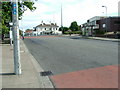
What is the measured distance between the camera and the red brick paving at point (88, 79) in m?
5.57

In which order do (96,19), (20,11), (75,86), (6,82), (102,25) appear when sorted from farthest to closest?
(96,19) → (102,25) → (20,11) → (6,82) → (75,86)

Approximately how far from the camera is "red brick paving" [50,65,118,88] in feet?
18.3

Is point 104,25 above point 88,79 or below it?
above

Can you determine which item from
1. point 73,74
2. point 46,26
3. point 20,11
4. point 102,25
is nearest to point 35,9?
point 20,11

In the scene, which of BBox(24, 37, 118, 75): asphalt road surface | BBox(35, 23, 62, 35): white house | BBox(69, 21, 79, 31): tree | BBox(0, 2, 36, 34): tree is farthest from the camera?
BBox(69, 21, 79, 31): tree

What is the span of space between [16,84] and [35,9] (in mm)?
20356

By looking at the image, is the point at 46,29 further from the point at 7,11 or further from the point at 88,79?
the point at 88,79

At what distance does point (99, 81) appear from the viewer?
5.97 meters

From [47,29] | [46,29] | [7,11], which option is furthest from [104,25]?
[46,29]

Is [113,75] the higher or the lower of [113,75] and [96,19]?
the lower

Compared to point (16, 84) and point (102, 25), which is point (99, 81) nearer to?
point (16, 84)

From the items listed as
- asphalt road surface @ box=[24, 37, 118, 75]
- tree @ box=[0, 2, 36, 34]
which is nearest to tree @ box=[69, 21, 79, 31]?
tree @ box=[0, 2, 36, 34]

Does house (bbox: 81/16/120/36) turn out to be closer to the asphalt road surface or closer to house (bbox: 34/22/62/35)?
the asphalt road surface

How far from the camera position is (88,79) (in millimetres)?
6285
